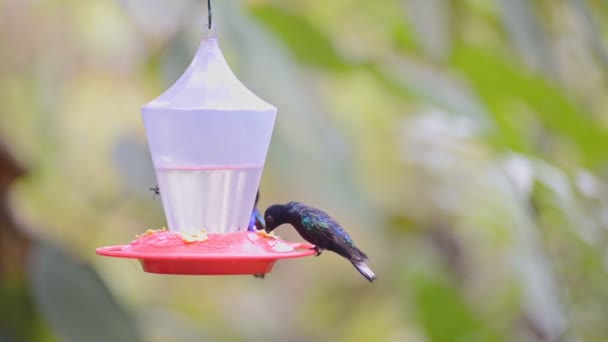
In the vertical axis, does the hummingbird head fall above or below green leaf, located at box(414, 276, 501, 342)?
above

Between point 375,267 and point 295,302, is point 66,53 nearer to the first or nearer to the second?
point 375,267

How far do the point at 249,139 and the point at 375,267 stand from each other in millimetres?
4012

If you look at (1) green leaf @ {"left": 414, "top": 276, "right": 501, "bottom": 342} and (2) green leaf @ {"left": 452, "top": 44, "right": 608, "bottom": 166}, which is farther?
(1) green leaf @ {"left": 414, "top": 276, "right": 501, "bottom": 342}

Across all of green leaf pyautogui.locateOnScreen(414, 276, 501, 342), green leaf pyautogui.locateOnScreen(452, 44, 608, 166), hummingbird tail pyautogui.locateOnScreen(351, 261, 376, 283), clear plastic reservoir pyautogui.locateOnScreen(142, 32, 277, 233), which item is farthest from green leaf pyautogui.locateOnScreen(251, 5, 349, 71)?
hummingbird tail pyautogui.locateOnScreen(351, 261, 376, 283)

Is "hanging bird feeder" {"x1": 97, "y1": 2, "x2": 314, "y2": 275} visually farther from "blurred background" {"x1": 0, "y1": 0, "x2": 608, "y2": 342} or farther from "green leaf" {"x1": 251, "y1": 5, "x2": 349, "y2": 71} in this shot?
"green leaf" {"x1": 251, "y1": 5, "x2": 349, "y2": 71}

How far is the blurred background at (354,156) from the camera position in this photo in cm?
240

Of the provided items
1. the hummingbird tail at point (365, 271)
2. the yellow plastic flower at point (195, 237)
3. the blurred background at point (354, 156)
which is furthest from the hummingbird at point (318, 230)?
the blurred background at point (354, 156)

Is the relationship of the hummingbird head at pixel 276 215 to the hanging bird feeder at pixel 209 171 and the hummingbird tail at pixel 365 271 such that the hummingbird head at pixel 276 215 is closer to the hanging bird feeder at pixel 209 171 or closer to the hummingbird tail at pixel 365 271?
the hanging bird feeder at pixel 209 171

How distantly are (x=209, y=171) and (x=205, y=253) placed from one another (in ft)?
0.89

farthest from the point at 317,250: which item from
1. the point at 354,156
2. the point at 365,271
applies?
the point at 354,156

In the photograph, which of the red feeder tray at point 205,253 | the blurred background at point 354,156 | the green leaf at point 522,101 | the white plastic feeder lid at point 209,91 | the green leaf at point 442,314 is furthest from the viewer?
the green leaf at point 442,314

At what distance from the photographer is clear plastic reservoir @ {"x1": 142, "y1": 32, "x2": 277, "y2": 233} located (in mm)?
1470

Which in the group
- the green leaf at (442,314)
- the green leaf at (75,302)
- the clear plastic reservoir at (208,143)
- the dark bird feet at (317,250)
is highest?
the clear plastic reservoir at (208,143)

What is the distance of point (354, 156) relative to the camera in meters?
4.02
